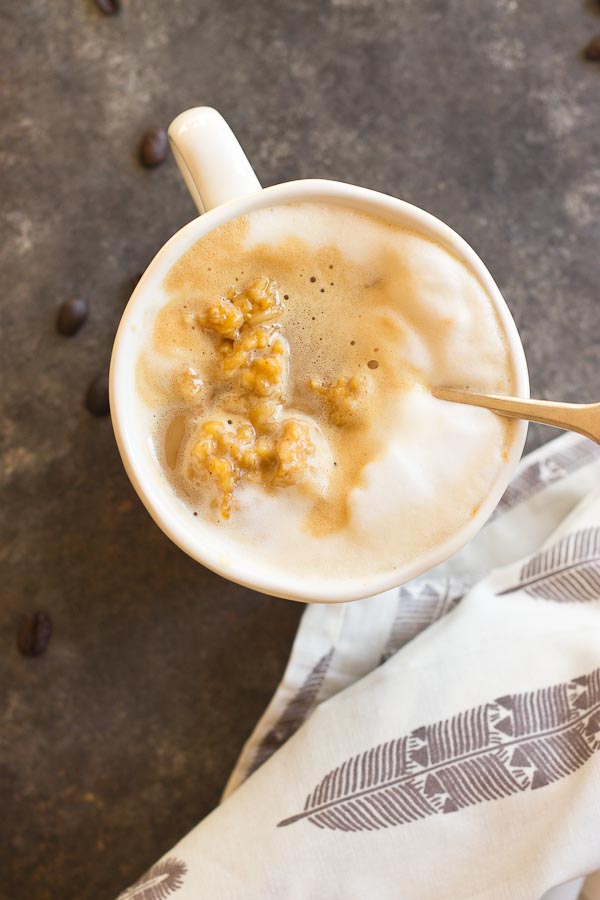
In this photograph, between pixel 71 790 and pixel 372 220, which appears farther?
pixel 71 790

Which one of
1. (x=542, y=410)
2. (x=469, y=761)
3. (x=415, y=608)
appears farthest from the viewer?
(x=415, y=608)

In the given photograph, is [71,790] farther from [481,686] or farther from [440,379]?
[440,379]

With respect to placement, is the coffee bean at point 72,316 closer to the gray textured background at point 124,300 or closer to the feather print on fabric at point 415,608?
the gray textured background at point 124,300

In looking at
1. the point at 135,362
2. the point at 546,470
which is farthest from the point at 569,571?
the point at 135,362

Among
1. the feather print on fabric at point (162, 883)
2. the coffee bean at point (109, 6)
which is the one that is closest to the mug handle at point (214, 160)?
the coffee bean at point (109, 6)

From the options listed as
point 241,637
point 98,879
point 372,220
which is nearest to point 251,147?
point 372,220

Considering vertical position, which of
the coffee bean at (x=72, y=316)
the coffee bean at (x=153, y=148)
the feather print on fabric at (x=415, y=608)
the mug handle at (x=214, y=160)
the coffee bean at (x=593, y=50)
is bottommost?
the feather print on fabric at (x=415, y=608)

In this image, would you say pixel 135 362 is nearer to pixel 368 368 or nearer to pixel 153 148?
pixel 368 368
